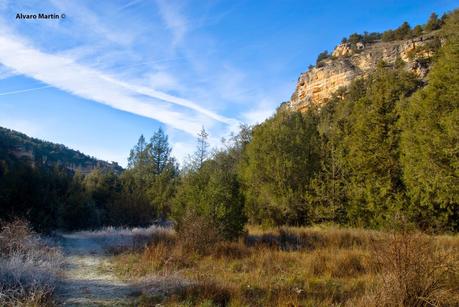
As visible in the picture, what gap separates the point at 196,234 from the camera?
11.1m

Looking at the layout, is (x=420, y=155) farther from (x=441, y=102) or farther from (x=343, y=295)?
(x=343, y=295)

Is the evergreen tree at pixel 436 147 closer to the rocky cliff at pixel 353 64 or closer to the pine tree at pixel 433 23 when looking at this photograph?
the rocky cliff at pixel 353 64

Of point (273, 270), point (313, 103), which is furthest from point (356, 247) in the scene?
point (313, 103)

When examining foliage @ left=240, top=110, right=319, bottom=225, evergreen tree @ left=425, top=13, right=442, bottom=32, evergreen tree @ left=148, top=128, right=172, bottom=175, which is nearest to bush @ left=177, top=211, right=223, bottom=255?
foliage @ left=240, top=110, right=319, bottom=225

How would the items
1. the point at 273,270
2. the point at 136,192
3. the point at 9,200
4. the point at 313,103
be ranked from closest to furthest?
the point at 273,270
the point at 9,200
the point at 136,192
the point at 313,103

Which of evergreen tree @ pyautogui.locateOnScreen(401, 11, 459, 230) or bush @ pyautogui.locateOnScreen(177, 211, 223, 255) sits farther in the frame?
evergreen tree @ pyautogui.locateOnScreen(401, 11, 459, 230)

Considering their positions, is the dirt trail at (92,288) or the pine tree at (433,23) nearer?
the dirt trail at (92,288)

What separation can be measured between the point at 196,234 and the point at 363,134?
14.4 metres

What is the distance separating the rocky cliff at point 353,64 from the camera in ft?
164

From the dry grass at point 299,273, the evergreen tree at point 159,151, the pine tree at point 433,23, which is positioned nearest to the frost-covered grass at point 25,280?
the dry grass at point 299,273

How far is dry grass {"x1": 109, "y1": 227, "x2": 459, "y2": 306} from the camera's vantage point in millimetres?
4695

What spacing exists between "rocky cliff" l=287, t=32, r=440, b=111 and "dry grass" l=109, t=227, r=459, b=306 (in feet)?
147

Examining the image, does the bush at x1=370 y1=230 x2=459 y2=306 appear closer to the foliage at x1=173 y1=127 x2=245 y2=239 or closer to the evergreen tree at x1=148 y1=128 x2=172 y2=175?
the foliage at x1=173 y1=127 x2=245 y2=239

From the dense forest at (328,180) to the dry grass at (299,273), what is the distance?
2167 millimetres
